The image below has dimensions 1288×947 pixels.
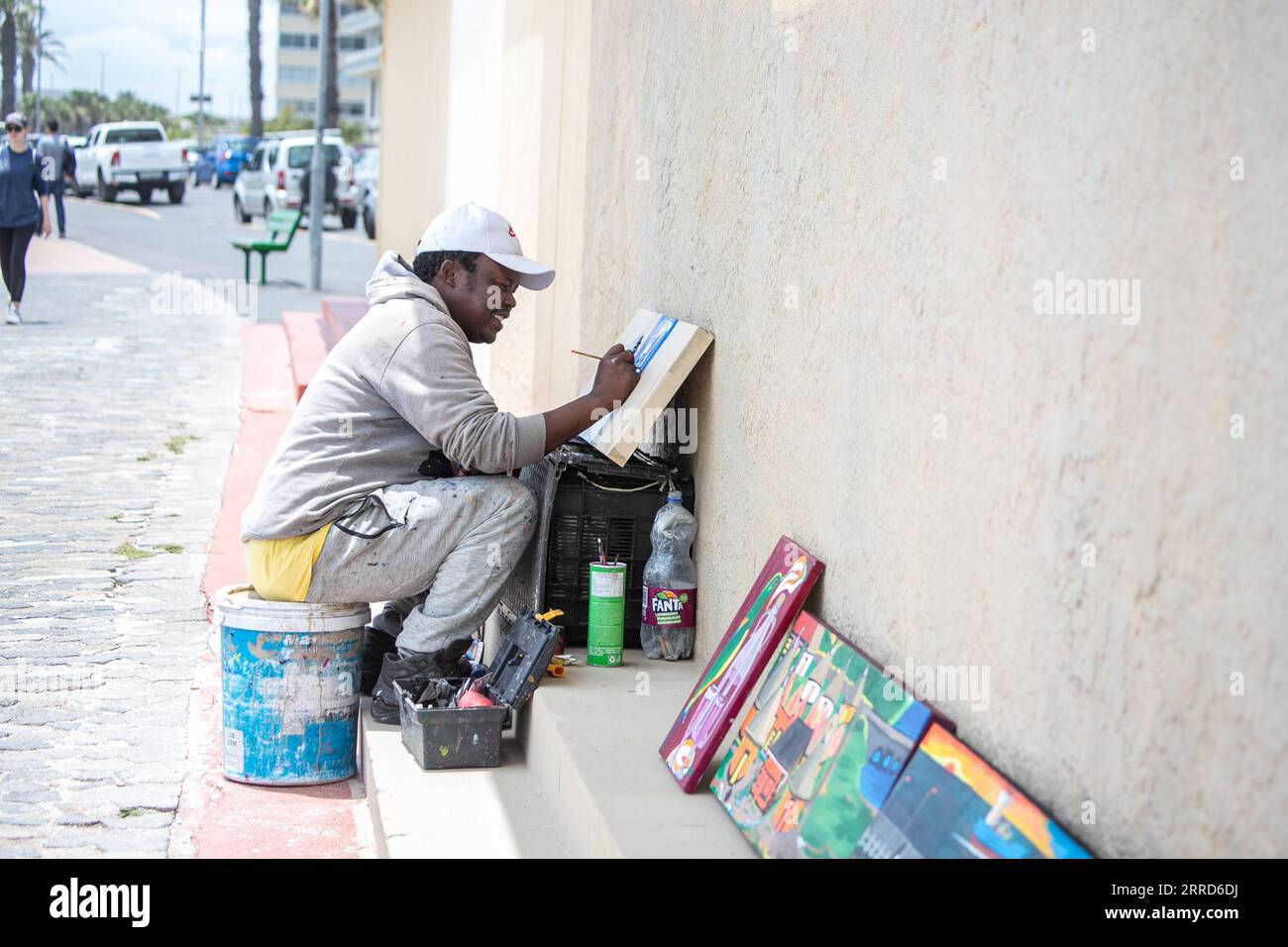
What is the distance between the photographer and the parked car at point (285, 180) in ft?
100

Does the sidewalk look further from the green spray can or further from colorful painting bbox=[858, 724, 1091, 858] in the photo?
colorful painting bbox=[858, 724, 1091, 858]

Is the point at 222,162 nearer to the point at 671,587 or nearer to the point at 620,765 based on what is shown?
the point at 671,587

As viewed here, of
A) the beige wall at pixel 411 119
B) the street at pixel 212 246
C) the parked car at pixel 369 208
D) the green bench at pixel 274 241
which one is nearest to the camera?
the beige wall at pixel 411 119

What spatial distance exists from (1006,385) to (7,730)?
11.4ft

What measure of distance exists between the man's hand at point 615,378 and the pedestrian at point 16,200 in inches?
443

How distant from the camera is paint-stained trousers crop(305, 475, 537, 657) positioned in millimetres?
4426

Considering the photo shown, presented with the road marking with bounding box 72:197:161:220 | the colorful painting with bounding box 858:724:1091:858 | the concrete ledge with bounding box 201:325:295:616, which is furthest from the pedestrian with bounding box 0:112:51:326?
the road marking with bounding box 72:197:161:220

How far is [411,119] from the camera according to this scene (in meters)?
14.7

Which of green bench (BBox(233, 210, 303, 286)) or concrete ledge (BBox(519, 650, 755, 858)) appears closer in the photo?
concrete ledge (BBox(519, 650, 755, 858))

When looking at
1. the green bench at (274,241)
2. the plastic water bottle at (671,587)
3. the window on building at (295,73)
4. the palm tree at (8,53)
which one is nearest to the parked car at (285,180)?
the green bench at (274,241)

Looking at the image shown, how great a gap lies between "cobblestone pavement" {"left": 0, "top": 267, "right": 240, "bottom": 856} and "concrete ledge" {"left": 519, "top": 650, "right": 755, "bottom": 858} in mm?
1068

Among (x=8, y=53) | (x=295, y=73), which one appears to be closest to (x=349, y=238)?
(x=8, y=53)

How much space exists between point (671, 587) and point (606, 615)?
9.1 inches

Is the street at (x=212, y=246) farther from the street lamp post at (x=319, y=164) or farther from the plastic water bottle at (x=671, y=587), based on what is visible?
the plastic water bottle at (x=671, y=587)
